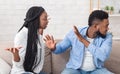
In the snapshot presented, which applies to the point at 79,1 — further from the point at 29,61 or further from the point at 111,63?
the point at 29,61

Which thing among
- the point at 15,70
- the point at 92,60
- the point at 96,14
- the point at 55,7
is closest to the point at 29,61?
the point at 15,70

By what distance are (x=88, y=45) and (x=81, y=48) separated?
0.11 metres

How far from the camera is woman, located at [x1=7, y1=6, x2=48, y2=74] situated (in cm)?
220

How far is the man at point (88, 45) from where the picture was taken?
2346mm

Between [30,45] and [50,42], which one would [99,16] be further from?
[30,45]

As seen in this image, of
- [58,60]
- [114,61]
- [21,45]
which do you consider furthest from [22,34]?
[114,61]

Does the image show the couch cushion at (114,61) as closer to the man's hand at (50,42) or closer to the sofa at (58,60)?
the sofa at (58,60)

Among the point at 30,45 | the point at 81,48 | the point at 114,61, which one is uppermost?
the point at 30,45

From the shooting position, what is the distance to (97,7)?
388cm

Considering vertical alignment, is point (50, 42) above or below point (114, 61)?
above

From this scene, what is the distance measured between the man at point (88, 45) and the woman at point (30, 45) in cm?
14

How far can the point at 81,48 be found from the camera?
7.97ft

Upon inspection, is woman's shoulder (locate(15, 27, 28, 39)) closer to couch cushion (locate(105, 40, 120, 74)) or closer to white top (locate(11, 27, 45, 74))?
white top (locate(11, 27, 45, 74))

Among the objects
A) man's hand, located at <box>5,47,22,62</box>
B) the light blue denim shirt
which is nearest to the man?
the light blue denim shirt
